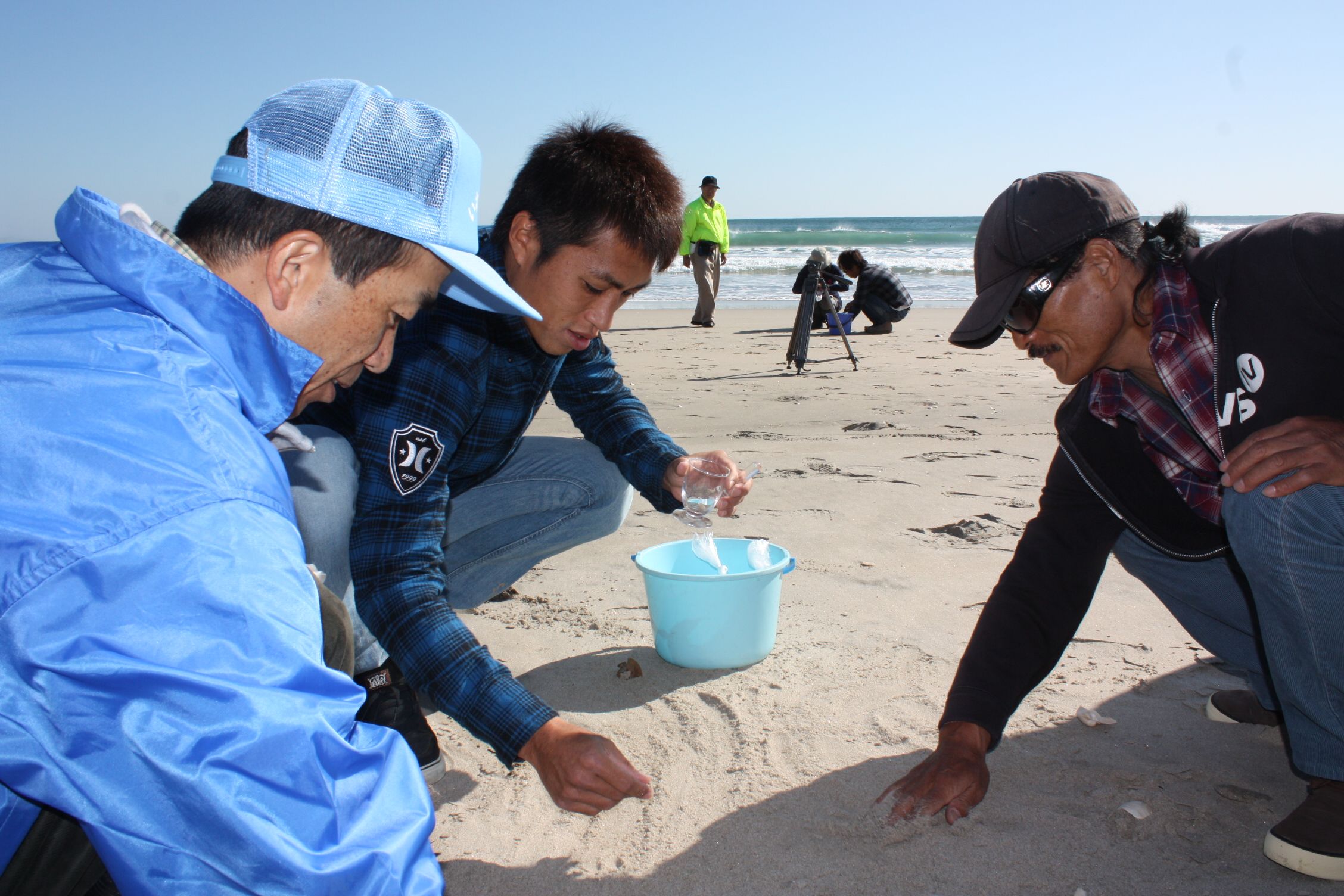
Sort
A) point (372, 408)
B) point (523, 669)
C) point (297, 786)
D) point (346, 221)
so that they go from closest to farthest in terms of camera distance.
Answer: point (297, 786), point (346, 221), point (372, 408), point (523, 669)

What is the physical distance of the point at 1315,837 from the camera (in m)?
1.69

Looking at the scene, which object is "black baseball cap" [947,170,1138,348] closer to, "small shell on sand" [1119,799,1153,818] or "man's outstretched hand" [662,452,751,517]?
"man's outstretched hand" [662,452,751,517]

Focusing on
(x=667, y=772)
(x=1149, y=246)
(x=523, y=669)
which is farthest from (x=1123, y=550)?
(x=523, y=669)

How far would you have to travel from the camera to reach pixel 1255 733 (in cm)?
222

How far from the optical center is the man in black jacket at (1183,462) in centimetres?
173

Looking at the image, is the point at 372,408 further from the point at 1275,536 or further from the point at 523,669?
the point at 1275,536

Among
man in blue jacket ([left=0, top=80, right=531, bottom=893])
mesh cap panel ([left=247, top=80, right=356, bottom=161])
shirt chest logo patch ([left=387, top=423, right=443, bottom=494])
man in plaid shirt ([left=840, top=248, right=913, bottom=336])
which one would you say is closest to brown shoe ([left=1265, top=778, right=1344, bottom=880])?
man in blue jacket ([left=0, top=80, right=531, bottom=893])

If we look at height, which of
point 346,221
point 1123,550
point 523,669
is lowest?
point 523,669

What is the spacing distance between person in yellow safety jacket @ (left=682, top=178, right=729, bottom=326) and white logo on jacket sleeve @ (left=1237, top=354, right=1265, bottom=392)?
9487 mm

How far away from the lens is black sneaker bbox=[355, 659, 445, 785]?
2051 mm

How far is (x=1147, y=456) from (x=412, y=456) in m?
1.62

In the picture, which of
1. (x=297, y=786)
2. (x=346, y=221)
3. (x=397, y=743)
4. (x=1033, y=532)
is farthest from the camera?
(x=1033, y=532)

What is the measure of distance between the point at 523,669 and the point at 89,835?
1.72 meters

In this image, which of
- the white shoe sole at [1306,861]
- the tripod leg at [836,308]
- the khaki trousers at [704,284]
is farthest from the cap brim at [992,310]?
the khaki trousers at [704,284]
